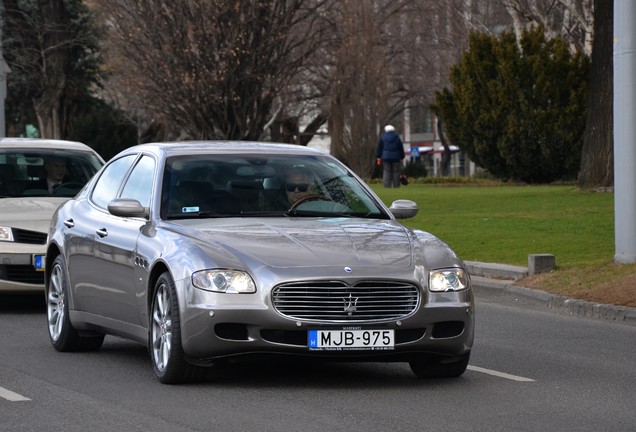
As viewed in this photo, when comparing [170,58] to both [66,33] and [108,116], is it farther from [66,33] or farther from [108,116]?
[108,116]

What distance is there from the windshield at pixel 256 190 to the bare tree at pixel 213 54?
24626 millimetres

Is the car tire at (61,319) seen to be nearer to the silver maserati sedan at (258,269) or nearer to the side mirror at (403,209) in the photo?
the silver maserati sedan at (258,269)

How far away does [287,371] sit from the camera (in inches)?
419

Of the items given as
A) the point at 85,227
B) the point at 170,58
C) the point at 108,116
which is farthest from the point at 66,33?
the point at 85,227

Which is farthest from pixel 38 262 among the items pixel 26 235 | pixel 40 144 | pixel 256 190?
pixel 256 190

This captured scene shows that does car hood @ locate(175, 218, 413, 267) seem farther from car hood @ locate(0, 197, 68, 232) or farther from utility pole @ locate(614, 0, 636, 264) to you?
utility pole @ locate(614, 0, 636, 264)

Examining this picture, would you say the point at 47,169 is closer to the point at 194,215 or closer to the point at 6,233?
the point at 6,233

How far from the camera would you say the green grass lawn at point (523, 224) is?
1988 cm

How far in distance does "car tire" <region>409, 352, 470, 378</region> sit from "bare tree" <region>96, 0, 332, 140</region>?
2570 centimetres

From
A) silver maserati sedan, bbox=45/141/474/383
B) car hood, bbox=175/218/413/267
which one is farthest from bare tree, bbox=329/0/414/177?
car hood, bbox=175/218/413/267

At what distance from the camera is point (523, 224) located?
79.1 ft

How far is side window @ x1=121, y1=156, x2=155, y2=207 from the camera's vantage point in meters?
11.1

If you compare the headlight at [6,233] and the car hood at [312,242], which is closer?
the car hood at [312,242]

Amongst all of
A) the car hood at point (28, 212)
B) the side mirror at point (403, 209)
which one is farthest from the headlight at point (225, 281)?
the car hood at point (28, 212)
